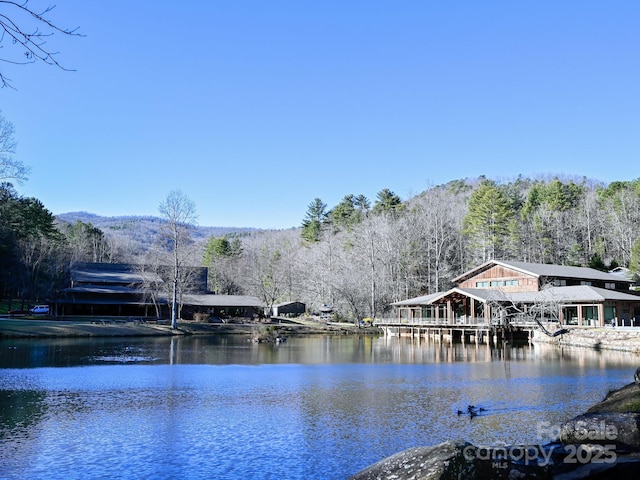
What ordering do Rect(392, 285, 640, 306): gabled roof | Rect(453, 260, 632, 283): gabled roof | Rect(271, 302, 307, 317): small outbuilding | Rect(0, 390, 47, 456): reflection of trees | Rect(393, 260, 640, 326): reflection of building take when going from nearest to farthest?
Rect(0, 390, 47, 456): reflection of trees, Rect(392, 285, 640, 306): gabled roof, Rect(393, 260, 640, 326): reflection of building, Rect(453, 260, 632, 283): gabled roof, Rect(271, 302, 307, 317): small outbuilding

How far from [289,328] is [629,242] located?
43.5 meters

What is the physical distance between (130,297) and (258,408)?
163ft

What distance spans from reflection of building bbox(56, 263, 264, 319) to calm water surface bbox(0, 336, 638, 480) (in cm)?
2810

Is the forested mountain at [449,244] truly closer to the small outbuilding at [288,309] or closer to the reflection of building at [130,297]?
the small outbuilding at [288,309]

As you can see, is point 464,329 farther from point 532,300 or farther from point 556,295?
point 556,295

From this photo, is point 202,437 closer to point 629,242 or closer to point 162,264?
point 162,264

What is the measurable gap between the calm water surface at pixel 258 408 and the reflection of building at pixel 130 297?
2810cm

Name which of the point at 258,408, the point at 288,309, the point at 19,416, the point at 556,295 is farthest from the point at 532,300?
the point at 19,416

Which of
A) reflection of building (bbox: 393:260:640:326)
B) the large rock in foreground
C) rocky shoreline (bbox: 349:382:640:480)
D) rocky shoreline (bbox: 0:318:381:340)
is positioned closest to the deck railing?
reflection of building (bbox: 393:260:640:326)

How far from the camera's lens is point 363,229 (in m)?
74.4

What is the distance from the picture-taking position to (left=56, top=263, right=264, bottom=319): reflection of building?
6134cm

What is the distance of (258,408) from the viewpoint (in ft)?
58.3

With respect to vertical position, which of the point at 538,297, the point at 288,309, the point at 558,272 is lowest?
the point at 288,309

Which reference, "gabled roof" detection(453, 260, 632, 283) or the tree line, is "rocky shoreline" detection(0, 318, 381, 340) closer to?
the tree line
